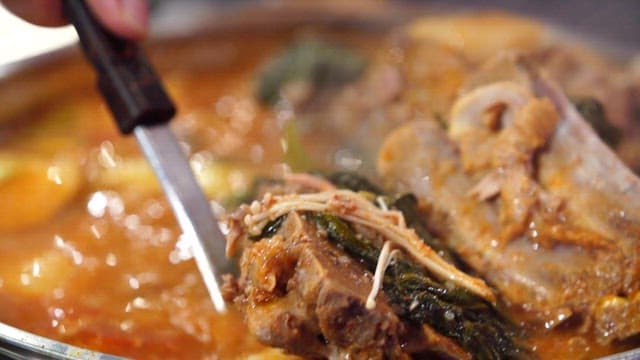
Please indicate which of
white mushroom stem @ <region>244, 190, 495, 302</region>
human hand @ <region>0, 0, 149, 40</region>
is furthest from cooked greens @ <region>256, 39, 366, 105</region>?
white mushroom stem @ <region>244, 190, 495, 302</region>

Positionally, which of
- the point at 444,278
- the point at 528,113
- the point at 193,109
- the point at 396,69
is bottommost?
the point at 193,109

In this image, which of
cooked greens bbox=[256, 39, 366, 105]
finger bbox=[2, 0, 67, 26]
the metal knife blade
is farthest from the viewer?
cooked greens bbox=[256, 39, 366, 105]

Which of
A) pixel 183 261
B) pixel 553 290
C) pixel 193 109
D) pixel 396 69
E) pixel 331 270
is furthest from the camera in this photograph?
pixel 193 109

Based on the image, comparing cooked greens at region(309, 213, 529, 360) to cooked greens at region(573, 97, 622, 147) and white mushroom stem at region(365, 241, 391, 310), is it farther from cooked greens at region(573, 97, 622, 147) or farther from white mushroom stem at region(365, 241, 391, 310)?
cooked greens at region(573, 97, 622, 147)

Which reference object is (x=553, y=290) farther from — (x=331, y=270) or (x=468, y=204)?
(x=331, y=270)

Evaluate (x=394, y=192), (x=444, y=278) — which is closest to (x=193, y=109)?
(x=394, y=192)

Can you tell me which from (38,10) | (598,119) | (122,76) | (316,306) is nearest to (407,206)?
(316,306)

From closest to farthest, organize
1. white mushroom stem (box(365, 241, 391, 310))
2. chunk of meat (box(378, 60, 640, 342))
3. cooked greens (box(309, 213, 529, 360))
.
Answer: white mushroom stem (box(365, 241, 391, 310)), cooked greens (box(309, 213, 529, 360)), chunk of meat (box(378, 60, 640, 342))
